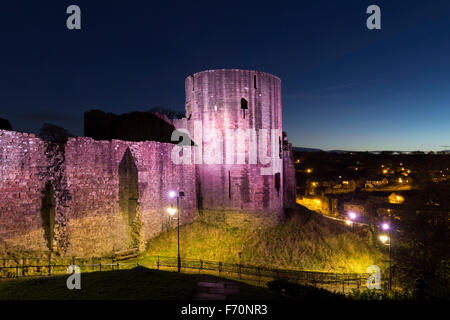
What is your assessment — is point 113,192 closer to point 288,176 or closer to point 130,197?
point 130,197

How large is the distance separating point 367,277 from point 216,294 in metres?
14.7

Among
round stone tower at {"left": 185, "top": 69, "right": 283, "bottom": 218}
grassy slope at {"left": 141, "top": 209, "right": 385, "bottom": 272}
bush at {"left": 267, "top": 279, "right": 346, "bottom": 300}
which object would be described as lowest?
grassy slope at {"left": 141, "top": 209, "right": 385, "bottom": 272}

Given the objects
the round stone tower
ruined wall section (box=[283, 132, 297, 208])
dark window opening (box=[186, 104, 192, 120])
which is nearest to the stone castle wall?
the round stone tower

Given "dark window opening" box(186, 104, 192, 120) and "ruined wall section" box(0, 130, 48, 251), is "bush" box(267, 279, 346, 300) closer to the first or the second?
"ruined wall section" box(0, 130, 48, 251)

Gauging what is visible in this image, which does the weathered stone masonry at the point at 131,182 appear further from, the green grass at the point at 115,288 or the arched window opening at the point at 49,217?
the green grass at the point at 115,288

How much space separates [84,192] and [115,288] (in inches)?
287

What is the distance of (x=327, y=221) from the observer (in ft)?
79.2

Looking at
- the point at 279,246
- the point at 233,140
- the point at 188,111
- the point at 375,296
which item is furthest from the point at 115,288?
the point at 188,111

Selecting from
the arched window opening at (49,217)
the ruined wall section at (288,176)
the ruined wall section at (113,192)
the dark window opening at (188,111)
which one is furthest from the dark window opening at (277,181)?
the arched window opening at (49,217)

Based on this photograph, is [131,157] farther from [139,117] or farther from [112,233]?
[139,117]

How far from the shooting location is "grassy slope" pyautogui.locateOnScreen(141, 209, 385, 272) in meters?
19.1

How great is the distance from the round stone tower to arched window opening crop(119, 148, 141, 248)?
Result: 5593mm

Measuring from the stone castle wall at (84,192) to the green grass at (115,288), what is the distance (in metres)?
3.08

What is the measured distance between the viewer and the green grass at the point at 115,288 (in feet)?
27.7
